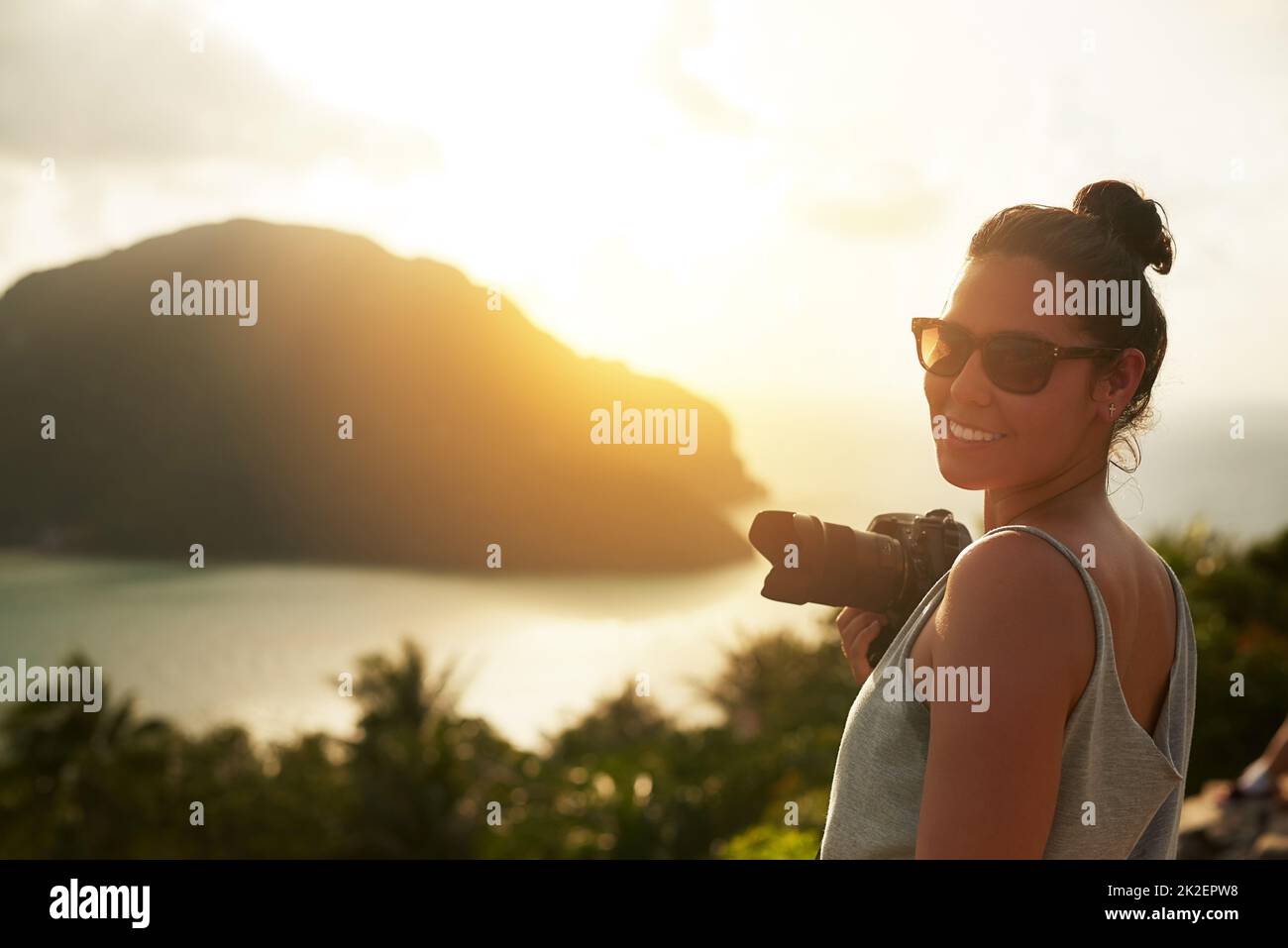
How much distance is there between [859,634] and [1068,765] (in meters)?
0.39

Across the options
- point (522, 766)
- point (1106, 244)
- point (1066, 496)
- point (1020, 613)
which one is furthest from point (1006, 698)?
point (522, 766)

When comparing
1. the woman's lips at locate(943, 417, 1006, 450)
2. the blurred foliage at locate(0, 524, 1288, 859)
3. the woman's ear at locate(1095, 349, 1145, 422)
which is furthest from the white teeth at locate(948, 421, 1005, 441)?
the blurred foliage at locate(0, 524, 1288, 859)

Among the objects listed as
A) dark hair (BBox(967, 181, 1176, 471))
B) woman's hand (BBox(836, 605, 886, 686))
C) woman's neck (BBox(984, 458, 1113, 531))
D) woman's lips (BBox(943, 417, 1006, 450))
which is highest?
dark hair (BBox(967, 181, 1176, 471))

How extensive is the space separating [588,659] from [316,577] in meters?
22.2

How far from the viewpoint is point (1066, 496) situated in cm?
118

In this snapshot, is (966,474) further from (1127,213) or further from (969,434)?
(1127,213)

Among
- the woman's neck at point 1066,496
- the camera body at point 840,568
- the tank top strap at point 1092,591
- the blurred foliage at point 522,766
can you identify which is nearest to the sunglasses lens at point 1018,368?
the woman's neck at point 1066,496

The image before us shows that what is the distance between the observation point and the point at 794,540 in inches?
55.9

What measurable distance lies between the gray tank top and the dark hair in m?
0.28

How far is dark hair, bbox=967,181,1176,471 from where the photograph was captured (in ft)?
3.90

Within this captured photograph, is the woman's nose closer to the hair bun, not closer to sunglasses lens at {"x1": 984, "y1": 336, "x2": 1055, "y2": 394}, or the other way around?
sunglasses lens at {"x1": 984, "y1": 336, "x2": 1055, "y2": 394}

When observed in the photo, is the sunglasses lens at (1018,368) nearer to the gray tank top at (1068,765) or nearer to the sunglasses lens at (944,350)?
the sunglasses lens at (944,350)

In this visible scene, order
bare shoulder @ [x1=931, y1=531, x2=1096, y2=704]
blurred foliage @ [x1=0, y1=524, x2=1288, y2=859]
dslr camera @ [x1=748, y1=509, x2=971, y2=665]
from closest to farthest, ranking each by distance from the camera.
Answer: bare shoulder @ [x1=931, y1=531, x2=1096, y2=704] < dslr camera @ [x1=748, y1=509, x2=971, y2=665] < blurred foliage @ [x1=0, y1=524, x2=1288, y2=859]
